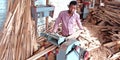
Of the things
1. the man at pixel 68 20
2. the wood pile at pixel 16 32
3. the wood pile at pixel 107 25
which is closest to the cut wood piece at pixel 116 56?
the wood pile at pixel 107 25

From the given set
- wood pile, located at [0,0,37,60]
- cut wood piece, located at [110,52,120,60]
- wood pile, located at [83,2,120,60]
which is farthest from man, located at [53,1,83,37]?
cut wood piece, located at [110,52,120,60]

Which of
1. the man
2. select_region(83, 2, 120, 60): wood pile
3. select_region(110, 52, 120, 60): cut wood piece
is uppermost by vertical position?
the man

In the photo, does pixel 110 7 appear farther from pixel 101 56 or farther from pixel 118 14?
pixel 101 56

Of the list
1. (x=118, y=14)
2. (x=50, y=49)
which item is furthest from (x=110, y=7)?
(x=50, y=49)

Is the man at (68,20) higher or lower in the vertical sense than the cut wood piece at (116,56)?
higher

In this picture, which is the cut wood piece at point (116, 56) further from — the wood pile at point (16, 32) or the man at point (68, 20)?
the wood pile at point (16, 32)

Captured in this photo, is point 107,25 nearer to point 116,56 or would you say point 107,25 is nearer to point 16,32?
point 116,56

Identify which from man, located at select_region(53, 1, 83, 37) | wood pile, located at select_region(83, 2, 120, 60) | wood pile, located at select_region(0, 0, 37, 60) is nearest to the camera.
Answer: wood pile, located at select_region(0, 0, 37, 60)

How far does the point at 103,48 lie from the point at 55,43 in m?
3.51

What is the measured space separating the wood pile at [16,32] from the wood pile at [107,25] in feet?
7.36

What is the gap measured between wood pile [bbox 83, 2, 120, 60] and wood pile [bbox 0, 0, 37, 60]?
2.24 metres

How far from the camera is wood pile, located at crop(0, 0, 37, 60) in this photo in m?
2.84

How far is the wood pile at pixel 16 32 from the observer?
284 centimetres

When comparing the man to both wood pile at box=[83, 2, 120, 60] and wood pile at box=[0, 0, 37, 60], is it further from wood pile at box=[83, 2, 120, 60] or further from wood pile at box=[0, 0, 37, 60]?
wood pile at box=[83, 2, 120, 60]
